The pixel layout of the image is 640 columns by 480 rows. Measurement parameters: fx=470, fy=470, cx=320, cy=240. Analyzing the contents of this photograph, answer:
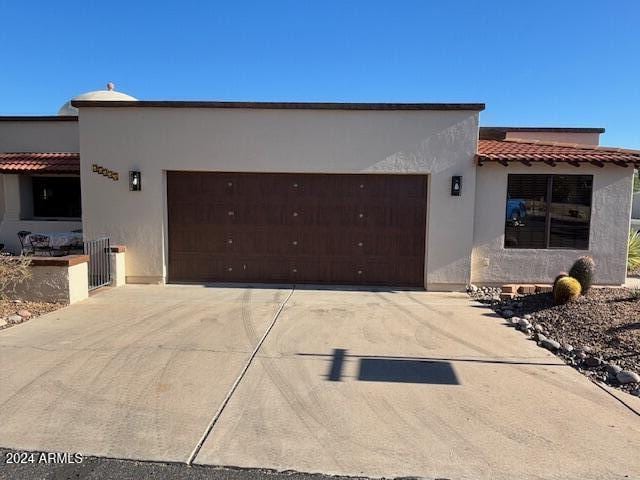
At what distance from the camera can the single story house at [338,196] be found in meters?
10.1

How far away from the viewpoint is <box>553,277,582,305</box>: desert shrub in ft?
25.7

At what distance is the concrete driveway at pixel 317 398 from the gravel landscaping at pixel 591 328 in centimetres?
36

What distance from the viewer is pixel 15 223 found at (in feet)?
39.7

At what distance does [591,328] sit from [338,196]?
5.60 metres

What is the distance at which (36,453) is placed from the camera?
3.47 m

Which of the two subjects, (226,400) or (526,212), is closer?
(226,400)

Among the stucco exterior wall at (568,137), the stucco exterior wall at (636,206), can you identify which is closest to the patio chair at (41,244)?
the stucco exterior wall at (568,137)

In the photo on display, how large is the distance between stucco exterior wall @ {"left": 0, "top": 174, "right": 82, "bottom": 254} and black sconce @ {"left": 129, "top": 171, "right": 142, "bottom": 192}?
2.60 meters

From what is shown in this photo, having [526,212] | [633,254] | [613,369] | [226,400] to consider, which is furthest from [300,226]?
[633,254]

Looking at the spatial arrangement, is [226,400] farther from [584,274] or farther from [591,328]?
[584,274]

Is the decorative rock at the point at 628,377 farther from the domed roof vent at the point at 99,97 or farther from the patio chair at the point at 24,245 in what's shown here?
the domed roof vent at the point at 99,97

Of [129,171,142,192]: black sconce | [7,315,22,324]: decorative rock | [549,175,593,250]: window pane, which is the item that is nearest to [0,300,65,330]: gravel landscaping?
[7,315,22,324]: decorative rock

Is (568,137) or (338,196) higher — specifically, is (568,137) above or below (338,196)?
above

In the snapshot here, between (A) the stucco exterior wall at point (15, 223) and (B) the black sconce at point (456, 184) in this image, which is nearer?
(B) the black sconce at point (456, 184)
